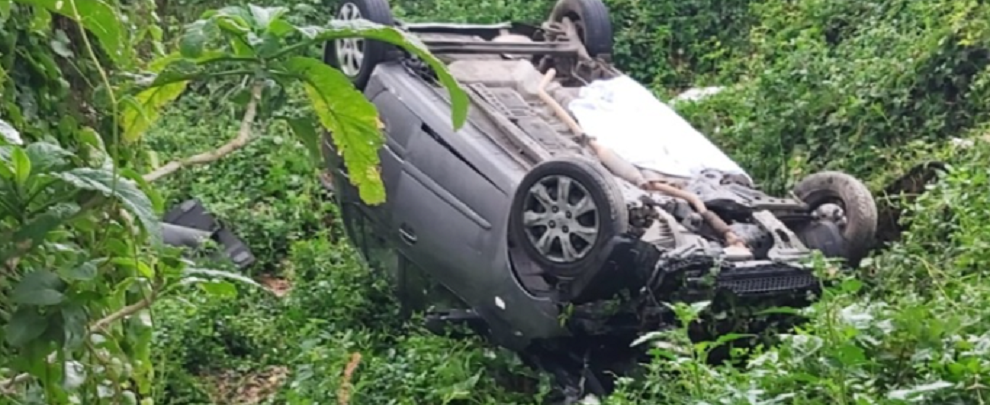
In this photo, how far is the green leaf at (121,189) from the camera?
155 centimetres

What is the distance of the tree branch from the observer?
72.9 inches

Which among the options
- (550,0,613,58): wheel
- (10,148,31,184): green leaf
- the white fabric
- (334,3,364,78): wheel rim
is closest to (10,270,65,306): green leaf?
(10,148,31,184): green leaf

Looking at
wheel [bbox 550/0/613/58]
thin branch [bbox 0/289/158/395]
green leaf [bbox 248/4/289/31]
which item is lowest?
wheel [bbox 550/0/613/58]

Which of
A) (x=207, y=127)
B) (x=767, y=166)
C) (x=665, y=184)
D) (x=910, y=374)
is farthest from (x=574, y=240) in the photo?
(x=207, y=127)

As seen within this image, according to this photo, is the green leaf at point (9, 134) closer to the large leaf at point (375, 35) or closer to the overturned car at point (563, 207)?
the large leaf at point (375, 35)

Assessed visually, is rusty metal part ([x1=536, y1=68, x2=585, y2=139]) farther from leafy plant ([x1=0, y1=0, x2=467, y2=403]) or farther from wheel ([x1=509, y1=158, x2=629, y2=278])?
leafy plant ([x1=0, y1=0, x2=467, y2=403])

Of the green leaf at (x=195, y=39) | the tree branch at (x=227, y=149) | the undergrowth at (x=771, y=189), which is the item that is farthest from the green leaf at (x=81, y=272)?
the undergrowth at (x=771, y=189)

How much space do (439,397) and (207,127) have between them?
498cm

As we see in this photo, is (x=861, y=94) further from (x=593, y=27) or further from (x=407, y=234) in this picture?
(x=407, y=234)

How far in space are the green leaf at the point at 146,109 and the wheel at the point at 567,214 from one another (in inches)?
131

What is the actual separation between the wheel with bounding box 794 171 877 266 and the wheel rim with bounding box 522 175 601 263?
1175mm

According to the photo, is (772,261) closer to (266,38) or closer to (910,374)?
(910,374)

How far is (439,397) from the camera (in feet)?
19.0

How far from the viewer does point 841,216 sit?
590 centimetres
